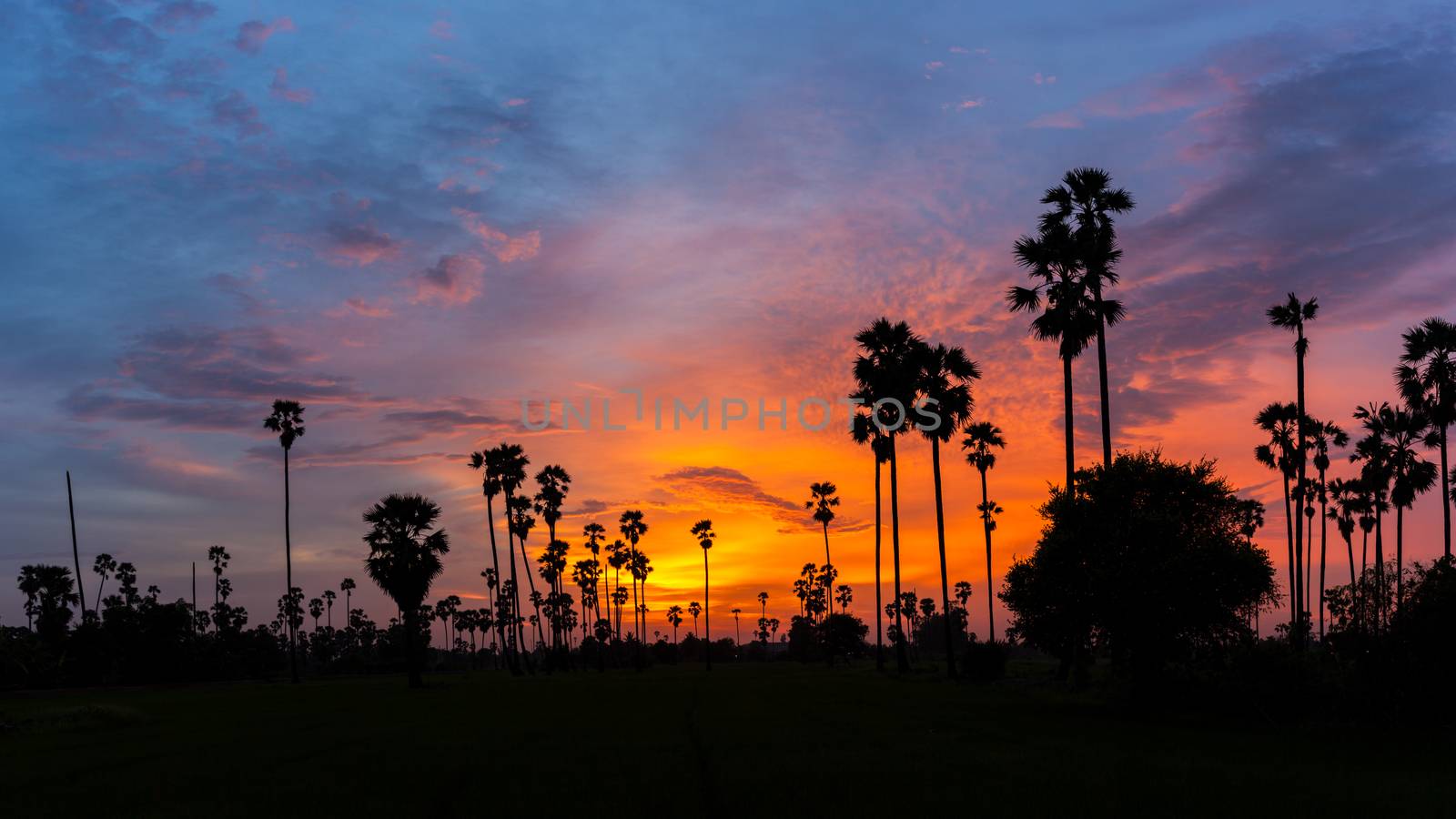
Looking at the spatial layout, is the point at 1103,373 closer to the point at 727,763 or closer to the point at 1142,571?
the point at 1142,571

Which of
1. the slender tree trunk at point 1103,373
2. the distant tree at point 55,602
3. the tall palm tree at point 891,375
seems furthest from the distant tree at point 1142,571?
the distant tree at point 55,602

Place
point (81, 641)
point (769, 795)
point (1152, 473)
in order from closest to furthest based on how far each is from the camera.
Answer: point (769, 795) → point (1152, 473) → point (81, 641)

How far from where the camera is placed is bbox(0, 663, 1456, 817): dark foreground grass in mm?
17359

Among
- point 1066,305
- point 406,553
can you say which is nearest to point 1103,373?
point 1066,305

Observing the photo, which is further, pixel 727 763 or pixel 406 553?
pixel 406 553

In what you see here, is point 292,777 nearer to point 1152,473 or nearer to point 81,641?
point 1152,473

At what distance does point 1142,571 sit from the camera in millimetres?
33625

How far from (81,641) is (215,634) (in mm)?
27599

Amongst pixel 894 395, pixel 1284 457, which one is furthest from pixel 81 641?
pixel 1284 457

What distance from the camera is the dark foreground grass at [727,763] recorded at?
57.0ft

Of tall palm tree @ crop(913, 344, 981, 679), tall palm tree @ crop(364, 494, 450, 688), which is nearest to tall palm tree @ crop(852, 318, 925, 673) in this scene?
tall palm tree @ crop(913, 344, 981, 679)

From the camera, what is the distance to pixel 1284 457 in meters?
72.9

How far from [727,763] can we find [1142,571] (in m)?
18.9

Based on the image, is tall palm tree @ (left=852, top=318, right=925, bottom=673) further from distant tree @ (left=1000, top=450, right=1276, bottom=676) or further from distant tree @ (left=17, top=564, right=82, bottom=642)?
distant tree @ (left=17, top=564, right=82, bottom=642)
